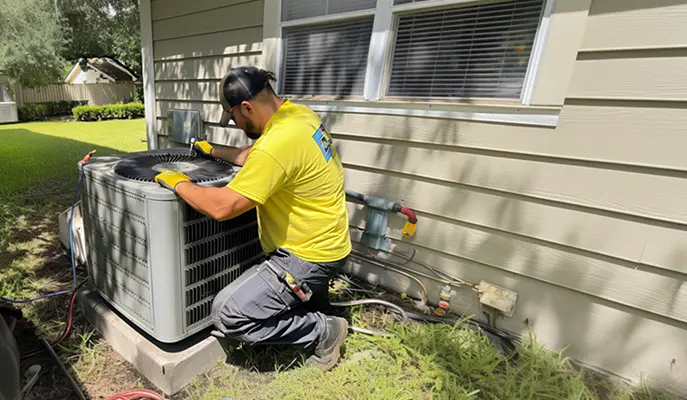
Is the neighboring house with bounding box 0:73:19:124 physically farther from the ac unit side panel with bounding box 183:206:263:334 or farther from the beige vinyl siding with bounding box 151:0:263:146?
the ac unit side panel with bounding box 183:206:263:334

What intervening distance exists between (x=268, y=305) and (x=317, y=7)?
6.74ft

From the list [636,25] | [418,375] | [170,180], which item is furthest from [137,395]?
[636,25]

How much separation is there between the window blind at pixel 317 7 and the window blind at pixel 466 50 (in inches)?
12.5

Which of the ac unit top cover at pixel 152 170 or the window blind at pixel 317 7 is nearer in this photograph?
the ac unit top cover at pixel 152 170

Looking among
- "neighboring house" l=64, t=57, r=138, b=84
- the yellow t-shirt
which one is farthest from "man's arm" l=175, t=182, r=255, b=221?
"neighboring house" l=64, t=57, r=138, b=84

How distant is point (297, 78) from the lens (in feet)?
8.93

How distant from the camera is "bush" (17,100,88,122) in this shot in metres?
15.5

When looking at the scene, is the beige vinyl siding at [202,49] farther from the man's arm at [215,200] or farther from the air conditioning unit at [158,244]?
the man's arm at [215,200]

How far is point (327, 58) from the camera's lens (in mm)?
2539

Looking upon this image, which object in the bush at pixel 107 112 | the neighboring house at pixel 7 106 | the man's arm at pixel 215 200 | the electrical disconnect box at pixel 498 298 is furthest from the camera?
the bush at pixel 107 112

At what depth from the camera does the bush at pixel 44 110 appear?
1550 centimetres

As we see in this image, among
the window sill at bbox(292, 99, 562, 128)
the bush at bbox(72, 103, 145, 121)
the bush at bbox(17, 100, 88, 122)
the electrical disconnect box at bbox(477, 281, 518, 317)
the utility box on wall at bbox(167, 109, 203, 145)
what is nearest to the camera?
the window sill at bbox(292, 99, 562, 128)

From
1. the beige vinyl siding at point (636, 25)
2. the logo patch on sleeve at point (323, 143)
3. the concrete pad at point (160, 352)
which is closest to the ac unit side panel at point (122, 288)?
the concrete pad at point (160, 352)

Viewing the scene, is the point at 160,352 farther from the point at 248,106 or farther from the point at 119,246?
the point at 248,106
